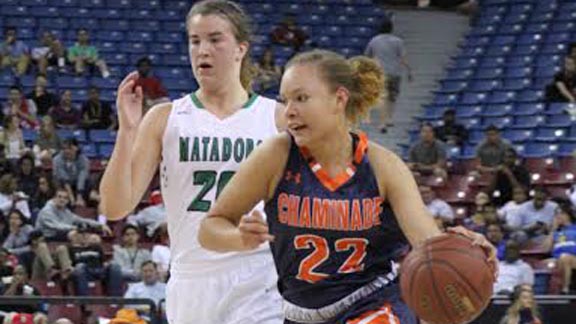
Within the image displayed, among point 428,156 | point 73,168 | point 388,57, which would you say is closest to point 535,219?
point 428,156

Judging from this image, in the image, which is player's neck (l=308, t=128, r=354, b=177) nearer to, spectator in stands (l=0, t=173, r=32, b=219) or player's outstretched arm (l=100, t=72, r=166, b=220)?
player's outstretched arm (l=100, t=72, r=166, b=220)

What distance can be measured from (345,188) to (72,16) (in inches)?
632

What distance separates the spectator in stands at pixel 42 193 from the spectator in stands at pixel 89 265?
1.00 metres

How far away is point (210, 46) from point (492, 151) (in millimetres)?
10514

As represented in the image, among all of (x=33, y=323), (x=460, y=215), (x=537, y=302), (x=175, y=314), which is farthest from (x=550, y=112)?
(x=175, y=314)

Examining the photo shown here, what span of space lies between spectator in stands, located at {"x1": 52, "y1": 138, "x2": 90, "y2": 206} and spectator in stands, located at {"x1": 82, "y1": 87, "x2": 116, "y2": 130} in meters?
1.64

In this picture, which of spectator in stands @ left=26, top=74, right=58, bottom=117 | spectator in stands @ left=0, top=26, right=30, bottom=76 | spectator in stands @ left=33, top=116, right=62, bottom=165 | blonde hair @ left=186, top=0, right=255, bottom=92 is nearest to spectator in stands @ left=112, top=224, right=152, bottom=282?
spectator in stands @ left=33, top=116, right=62, bottom=165

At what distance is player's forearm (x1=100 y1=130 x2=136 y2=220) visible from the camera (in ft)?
15.9

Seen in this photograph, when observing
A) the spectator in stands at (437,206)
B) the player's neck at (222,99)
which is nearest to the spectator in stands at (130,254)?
the spectator in stands at (437,206)

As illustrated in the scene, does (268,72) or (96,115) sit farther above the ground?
(268,72)

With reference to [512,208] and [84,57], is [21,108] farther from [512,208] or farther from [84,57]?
[512,208]

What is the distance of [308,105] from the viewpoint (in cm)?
431

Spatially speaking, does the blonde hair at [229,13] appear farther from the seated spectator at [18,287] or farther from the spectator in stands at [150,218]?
the spectator in stands at [150,218]

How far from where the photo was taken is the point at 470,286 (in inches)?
159
